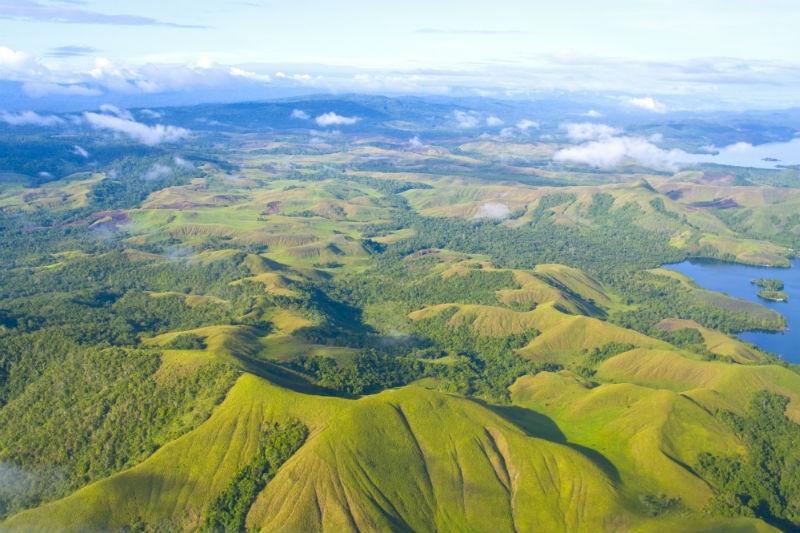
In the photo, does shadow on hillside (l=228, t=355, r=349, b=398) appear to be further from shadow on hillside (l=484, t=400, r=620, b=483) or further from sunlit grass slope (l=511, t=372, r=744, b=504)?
sunlit grass slope (l=511, t=372, r=744, b=504)

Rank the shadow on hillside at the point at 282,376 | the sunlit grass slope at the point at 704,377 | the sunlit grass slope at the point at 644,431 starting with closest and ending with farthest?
1. the sunlit grass slope at the point at 644,431
2. the shadow on hillside at the point at 282,376
3. the sunlit grass slope at the point at 704,377

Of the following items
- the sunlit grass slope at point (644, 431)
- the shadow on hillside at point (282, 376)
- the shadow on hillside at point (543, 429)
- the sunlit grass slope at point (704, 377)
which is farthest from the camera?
A: the sunlit grass slope at point (704, 377)

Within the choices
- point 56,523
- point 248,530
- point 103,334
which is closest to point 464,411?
point 248,530

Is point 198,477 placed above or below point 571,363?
above

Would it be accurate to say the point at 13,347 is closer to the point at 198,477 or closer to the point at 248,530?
the point at 198,477

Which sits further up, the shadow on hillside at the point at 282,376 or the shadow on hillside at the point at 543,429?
the shadow on hillside at the point at 282,376

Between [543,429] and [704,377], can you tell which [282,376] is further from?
[704,377]

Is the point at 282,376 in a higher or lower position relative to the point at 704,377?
higher

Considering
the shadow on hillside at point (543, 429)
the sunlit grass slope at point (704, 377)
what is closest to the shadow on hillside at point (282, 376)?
the shadow on hillside at point (543, 429)

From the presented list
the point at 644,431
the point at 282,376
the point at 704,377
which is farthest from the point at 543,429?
the point at 282,376

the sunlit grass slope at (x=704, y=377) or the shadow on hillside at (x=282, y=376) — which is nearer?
the shadow on hillside at (x=282, y=376)

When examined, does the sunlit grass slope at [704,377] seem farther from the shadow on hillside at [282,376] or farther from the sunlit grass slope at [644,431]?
the shadow on hillside at [282,376]
